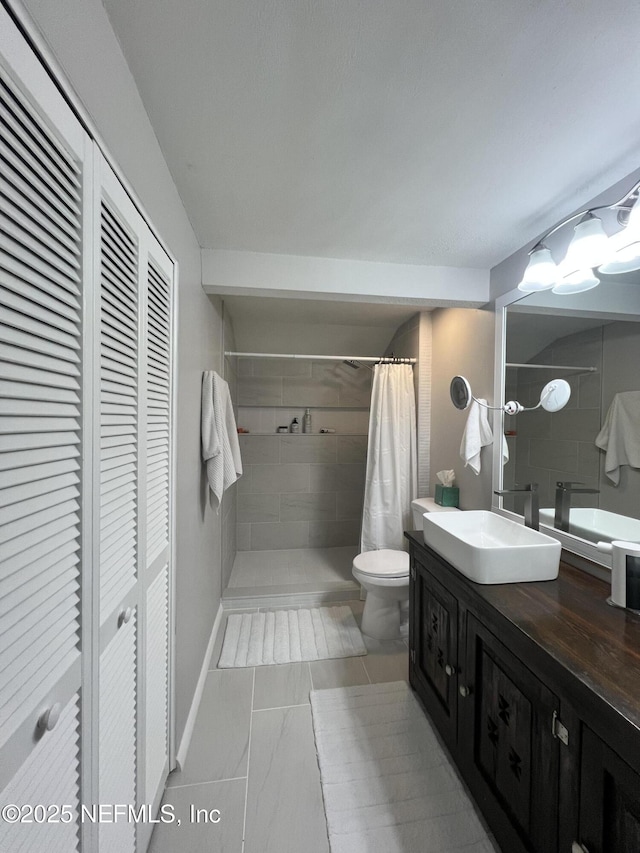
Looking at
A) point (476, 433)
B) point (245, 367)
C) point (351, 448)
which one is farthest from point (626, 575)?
point (245, 367)

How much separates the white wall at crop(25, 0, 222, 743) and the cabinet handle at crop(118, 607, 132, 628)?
0.53 meters

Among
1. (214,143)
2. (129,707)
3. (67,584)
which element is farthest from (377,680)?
(214,143)

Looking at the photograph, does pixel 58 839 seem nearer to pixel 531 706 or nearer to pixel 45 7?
pixel 531 706

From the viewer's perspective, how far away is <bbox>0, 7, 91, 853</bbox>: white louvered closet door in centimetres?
52

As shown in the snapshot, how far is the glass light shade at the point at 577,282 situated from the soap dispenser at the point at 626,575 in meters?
1.05

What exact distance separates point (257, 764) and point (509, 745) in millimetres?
1027

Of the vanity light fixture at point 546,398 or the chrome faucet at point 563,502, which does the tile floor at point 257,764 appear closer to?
the chrome faucet at point 563,502

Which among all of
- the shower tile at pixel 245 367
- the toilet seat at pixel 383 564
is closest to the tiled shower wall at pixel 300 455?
the shower tile at pixel 245 367

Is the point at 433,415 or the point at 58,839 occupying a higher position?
the point at 433,415

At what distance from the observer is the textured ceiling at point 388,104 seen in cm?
79

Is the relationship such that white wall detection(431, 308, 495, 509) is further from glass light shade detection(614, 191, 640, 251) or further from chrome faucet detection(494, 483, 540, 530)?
glass light shade detection(614, 191, 640, 251)

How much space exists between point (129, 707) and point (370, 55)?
6.02ft

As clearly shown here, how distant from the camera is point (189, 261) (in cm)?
162

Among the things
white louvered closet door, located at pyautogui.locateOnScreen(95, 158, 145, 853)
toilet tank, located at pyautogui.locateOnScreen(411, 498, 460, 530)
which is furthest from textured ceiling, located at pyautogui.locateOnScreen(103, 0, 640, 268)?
toilet tank, located at pyautogui.locateOnScreen(411, 498, 460, 530)
